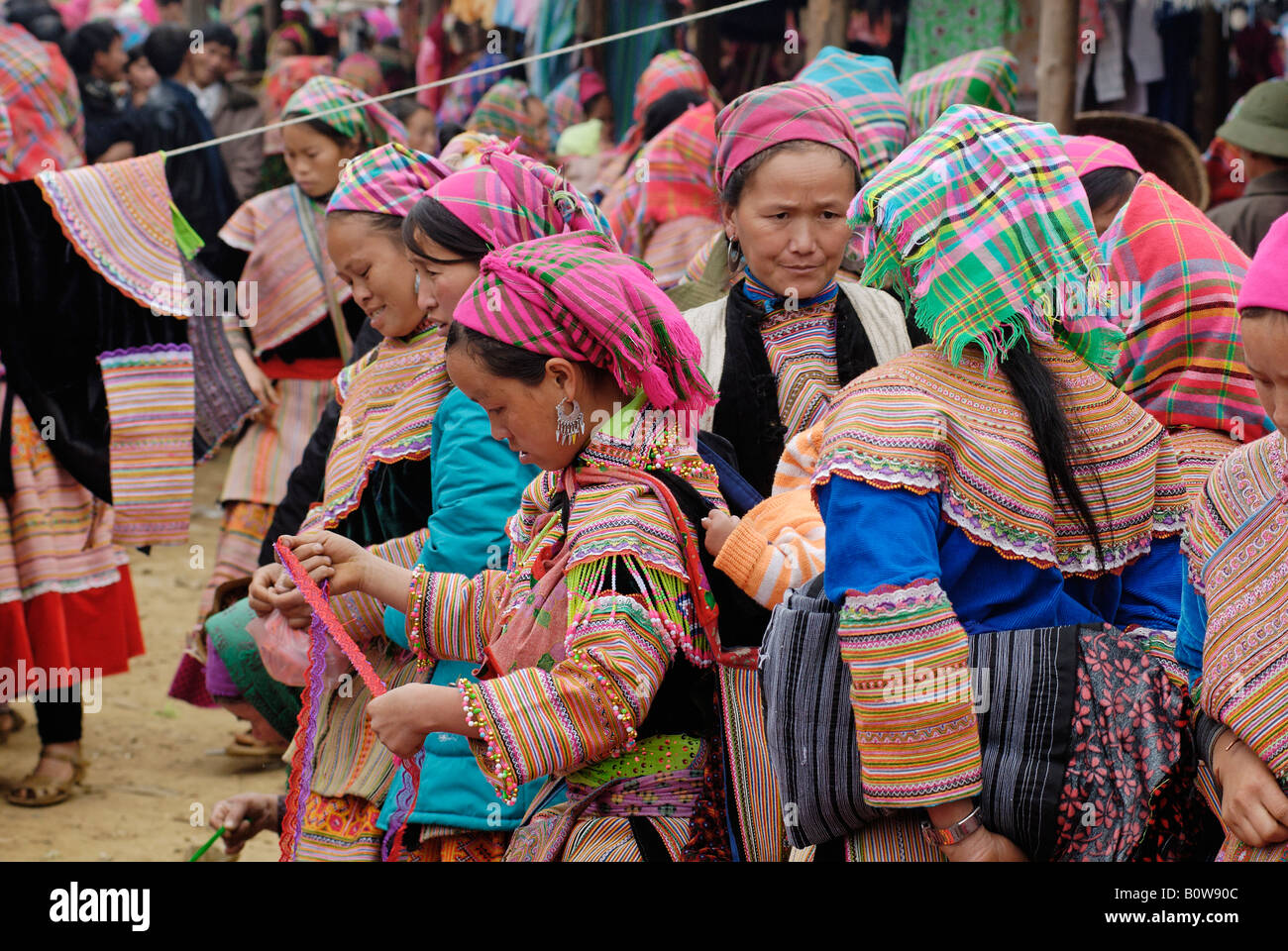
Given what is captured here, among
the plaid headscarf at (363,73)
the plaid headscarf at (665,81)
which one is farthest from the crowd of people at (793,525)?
the plaid headscarf at (363,73)

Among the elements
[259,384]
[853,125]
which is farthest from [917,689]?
[259,384]

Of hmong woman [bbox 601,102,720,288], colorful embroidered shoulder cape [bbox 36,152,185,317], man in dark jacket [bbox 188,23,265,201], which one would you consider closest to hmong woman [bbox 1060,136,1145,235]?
hmong woman [bbox 601,102,720,288]

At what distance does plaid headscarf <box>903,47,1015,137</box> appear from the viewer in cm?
532

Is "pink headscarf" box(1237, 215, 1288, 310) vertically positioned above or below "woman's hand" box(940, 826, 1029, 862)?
above

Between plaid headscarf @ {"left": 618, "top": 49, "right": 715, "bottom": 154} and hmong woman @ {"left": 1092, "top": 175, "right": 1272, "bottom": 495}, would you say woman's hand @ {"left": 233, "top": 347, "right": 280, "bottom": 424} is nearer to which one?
plaid headscarf @ {"left": 618, "top": 49, "right": 715, "bottom": 154}

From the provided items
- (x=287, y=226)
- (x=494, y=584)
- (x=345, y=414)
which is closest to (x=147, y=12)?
(x=287, y=226)

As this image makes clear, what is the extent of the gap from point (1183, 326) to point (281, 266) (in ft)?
11.7

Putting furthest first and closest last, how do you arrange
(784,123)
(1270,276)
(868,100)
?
(868,100), (784,123), (1270,276)

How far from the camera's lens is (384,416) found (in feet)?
10.5

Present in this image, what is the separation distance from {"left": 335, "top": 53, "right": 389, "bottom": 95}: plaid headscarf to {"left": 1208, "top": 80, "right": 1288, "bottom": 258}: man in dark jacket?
7.20m

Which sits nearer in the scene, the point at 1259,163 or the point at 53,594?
the point at 53,594

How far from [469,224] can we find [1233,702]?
1.79 metres

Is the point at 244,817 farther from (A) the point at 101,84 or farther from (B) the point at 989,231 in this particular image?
(A) the point at 101,84

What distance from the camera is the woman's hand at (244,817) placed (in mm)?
3355
